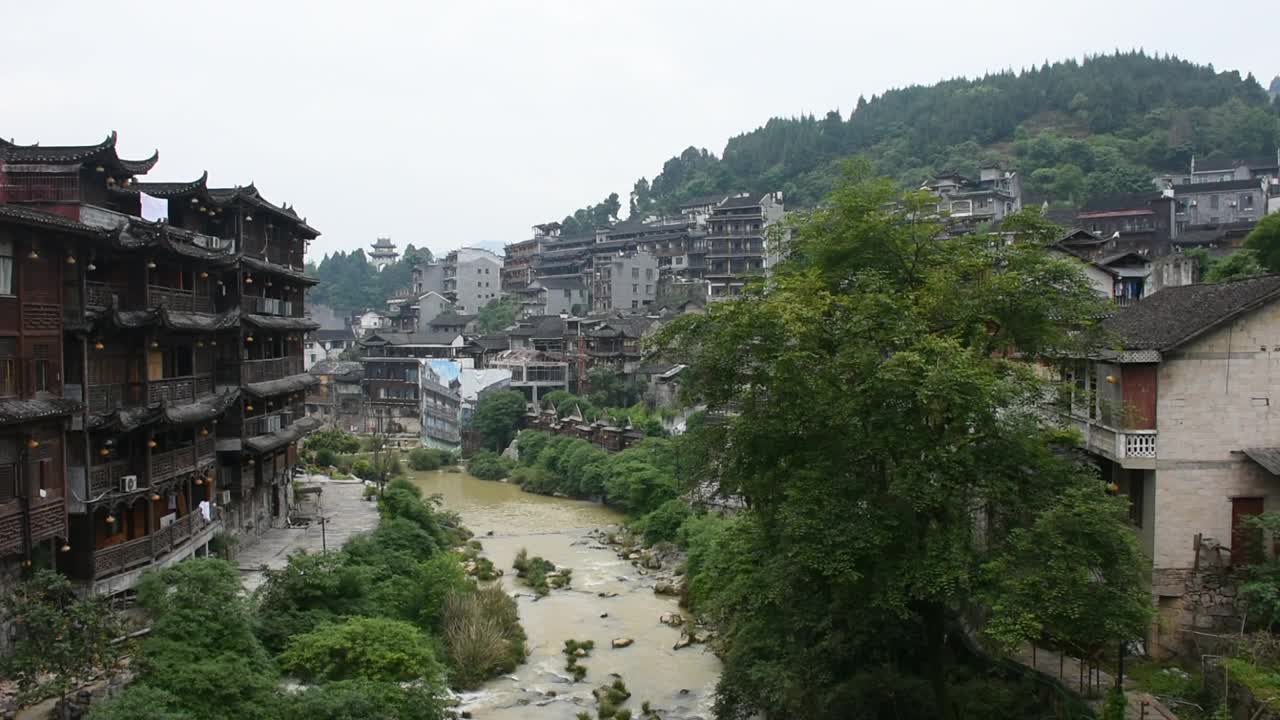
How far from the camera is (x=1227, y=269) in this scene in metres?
33.8

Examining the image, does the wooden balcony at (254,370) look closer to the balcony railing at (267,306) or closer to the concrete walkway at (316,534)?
the balcony railing at (267,306)

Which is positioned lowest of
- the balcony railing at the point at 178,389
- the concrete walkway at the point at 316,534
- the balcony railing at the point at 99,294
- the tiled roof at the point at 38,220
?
the concrete walkway at the point at 316,534

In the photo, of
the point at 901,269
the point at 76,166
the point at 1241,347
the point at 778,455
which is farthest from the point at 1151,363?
the point at 76,166

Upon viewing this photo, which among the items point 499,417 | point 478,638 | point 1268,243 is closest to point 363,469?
point 499,417

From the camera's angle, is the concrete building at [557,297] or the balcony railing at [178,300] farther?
the concrete building at [557,297]

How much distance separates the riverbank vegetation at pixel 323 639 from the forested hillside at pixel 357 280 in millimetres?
99367

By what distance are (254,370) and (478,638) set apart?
12101mm

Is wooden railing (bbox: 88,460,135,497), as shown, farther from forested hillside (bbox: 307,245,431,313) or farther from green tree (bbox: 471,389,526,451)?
forested hillside (bbox: 307,245,431,313)

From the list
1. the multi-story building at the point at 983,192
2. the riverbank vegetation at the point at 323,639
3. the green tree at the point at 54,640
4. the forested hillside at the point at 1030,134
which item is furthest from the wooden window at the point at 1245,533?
the forested hillside at the point at 1030,134

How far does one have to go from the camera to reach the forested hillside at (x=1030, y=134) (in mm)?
92625

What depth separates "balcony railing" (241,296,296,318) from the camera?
31102mm

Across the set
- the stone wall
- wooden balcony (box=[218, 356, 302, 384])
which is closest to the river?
the stone wall

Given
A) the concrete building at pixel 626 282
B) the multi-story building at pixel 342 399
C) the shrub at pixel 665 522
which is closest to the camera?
the shrub at pixel 665 522

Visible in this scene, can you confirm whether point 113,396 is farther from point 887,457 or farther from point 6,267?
point 887,457
